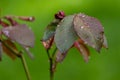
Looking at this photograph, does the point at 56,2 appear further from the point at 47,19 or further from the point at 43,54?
the point at 43,54

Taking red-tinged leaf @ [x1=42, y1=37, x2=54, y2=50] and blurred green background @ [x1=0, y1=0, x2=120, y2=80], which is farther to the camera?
blurred green background @ [x1=0, y1=0, x2=120, y2=80]

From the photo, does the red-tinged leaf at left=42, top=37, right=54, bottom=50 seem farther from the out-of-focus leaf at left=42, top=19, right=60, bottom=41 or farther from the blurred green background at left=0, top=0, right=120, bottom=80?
the blurred green background at left=0, top=0, right=120, bottom=80

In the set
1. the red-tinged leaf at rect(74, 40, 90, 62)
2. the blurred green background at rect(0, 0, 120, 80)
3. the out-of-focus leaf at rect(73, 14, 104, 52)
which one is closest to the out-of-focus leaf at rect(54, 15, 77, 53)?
the out-of-focus leaf at rect(73, 14, 104, 52)

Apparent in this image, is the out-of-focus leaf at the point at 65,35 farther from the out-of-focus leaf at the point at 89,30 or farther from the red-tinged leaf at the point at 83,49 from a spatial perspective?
the red-tinged leaf at the point at 83,49

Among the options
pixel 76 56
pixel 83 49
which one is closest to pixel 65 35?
pixel 83 49

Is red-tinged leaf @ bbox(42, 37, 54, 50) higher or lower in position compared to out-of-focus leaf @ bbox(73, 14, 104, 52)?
lower
